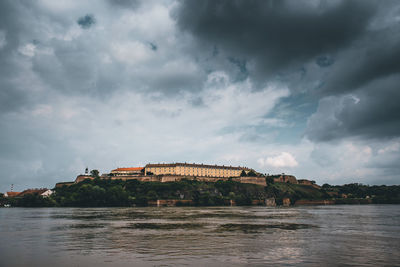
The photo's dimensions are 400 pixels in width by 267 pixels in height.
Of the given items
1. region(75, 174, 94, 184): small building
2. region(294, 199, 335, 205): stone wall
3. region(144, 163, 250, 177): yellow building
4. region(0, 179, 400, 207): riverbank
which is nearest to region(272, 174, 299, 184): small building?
region(0, 179, 400, 207): riverbank

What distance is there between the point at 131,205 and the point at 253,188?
56.8 meters

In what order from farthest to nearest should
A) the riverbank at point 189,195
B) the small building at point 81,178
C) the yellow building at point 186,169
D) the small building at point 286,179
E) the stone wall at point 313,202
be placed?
the small building at point 286,179 → the yellow building at point 186,169 → the small building at point 81,178 → the stone wall at point 313,202 → the riverbank at point 189,195

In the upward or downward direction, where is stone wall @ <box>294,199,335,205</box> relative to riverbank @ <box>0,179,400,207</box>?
downward

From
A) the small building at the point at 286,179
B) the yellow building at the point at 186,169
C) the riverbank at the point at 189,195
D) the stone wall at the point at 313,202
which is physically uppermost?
the yellow building at the point at 186,169

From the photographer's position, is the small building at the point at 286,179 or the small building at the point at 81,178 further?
the small building at the point at 286,179

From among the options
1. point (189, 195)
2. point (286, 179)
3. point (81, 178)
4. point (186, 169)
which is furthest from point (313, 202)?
point (81, 178)

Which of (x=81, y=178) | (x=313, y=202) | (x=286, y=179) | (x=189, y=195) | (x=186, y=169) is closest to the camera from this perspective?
(x=189, y=195)

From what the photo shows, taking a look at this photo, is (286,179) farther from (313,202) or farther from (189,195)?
(189,195)

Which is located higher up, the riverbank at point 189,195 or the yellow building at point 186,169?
the yellow building at point 186,169

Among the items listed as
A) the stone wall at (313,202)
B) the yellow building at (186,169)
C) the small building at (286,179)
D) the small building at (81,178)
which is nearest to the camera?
the stone wall at (313,202)

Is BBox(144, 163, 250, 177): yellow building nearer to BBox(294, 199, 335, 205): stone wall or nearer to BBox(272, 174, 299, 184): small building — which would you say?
BBox(272, 174, 299, 184): small building

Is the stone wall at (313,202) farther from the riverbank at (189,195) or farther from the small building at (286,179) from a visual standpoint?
the small building at (286,179)

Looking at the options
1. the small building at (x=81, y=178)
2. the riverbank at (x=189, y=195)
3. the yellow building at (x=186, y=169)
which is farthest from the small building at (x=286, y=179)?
the small building at (x=81, y=178)

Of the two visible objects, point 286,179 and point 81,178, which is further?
point 286,179
